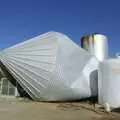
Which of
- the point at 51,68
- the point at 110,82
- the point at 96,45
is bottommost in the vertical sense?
the point at 110,82

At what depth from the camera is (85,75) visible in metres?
17.1

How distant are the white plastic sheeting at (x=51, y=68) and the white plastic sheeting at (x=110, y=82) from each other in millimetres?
2091

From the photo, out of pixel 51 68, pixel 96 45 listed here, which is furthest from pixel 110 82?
pixel 96 45

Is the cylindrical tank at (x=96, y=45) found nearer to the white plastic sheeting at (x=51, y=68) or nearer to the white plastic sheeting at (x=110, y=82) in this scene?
the white plastic sheeting at (x=51, y=68)

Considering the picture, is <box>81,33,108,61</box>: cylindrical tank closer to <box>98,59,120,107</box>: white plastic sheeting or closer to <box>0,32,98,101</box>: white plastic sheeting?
<box>0,32,98,101</box>: white plastic sheeting

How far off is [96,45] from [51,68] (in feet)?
19.6

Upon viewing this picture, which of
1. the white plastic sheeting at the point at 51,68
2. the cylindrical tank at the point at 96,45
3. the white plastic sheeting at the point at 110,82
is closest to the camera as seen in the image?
the white plastic sheeting at the point at 110,82

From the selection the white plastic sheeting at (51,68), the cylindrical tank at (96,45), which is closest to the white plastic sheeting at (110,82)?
the white plastic sheeting at (51,68)

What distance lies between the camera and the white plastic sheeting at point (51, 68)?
16391 millimetres

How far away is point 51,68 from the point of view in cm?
1634

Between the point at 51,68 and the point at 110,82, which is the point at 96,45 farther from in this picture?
the point at 110,82

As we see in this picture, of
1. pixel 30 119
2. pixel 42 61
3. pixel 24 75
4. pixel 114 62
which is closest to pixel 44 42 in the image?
pixel 42 61

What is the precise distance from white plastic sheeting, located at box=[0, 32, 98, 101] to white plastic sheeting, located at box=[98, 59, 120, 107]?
209 cm

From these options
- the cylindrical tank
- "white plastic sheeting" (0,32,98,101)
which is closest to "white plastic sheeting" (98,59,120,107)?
"white plastic sheeting" (0,32,98,101)
